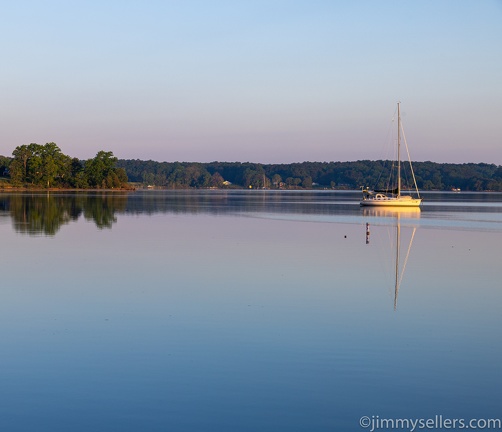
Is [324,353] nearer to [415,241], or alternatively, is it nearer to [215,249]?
[215,249]

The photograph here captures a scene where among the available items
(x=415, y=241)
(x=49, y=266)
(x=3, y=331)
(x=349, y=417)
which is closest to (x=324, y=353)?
(x=349, y=417)

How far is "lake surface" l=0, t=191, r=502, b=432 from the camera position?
9711 mm

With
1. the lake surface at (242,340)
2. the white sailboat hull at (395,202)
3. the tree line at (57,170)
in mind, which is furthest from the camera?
the tree line at (57,170)

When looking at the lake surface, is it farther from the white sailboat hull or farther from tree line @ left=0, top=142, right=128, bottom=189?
tree line @ left=0, top=142, right=128, bottom=189

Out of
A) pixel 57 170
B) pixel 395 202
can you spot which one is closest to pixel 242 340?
pixel 395 202

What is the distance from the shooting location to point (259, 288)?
1973cm

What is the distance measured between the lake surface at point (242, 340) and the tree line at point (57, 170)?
459 feet

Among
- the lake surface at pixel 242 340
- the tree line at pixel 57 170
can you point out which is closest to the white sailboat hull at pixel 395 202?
the lake surface at pixel 242 340

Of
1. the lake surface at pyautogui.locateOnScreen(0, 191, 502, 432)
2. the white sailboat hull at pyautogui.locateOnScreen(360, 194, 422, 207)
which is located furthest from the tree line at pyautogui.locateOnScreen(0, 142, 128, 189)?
the lake surface at pyautogui.locateOnScreen(0, 191, 502, 432)

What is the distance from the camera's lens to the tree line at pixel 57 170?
161375 mm

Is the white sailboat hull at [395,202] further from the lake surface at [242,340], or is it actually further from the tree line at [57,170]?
the tree line at [57,170]

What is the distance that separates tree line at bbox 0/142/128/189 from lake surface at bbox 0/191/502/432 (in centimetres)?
14005

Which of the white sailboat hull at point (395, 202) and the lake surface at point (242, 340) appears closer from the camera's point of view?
the lake surface at point (242, 340)

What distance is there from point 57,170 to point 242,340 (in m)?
159
